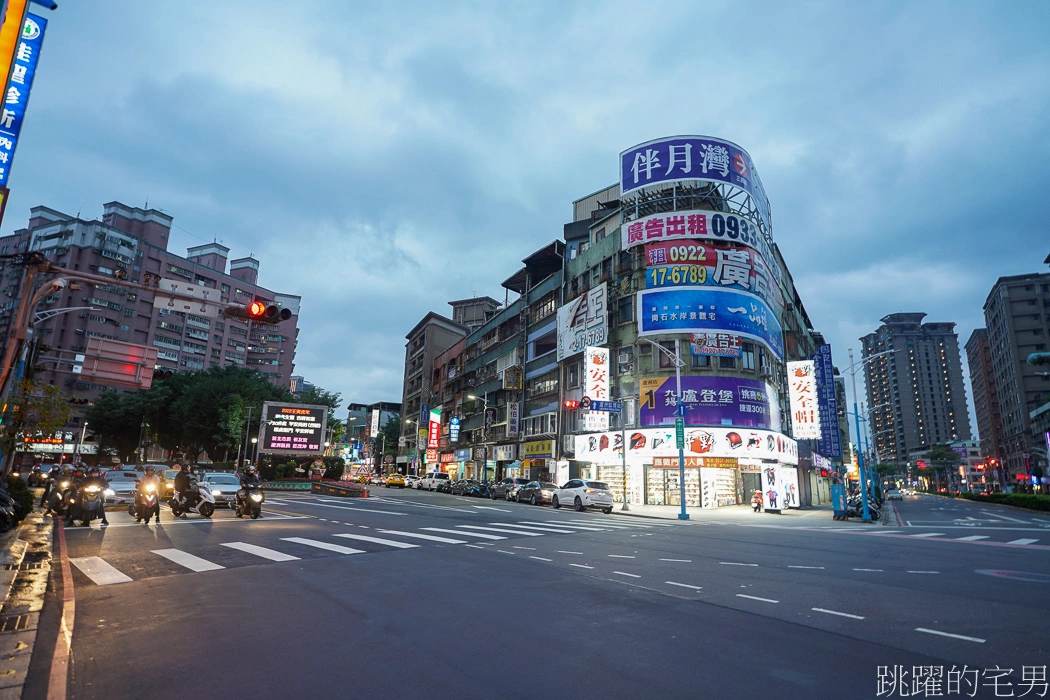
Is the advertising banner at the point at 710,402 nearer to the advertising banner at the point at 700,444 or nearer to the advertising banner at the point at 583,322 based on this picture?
the advertising banner at the point at 700,444

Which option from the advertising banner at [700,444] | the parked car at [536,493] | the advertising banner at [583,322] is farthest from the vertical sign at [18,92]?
the advertising banner at [700,444]

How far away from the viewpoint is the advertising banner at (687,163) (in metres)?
44.4

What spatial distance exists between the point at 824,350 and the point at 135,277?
328 feet

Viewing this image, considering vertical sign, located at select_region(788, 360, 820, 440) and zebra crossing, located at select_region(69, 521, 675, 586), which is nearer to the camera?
zebra crossing, located at select_region(69, 521, 675, 586)

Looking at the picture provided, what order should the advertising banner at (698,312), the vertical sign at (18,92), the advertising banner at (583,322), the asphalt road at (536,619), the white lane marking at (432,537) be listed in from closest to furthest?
1. the asphalt road at (536,619)
2. the white lane marking at (432,537)
3. the vertical sign at (18,92)
4. the advertising banner at (698,312)
5. the advertising banner at (583,322)

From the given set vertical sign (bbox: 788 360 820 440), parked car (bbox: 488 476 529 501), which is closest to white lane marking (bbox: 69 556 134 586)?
parked car (bbox: 488 476 529 501)

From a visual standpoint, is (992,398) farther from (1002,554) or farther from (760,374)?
(1002,554)

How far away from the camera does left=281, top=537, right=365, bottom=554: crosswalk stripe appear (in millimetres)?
13395

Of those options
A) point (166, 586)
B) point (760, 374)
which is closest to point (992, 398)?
point (760, 374)

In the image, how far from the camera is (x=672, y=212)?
43000 millimetres

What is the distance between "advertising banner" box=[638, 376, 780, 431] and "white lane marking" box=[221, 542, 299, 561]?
99.3 ft

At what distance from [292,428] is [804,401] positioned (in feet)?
135

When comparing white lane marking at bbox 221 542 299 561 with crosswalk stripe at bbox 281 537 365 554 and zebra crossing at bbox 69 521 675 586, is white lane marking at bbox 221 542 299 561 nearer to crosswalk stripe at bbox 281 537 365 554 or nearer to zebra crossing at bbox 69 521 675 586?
zebra crossing at bbox 69 521 675 586

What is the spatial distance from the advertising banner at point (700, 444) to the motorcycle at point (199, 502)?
2785 cm
